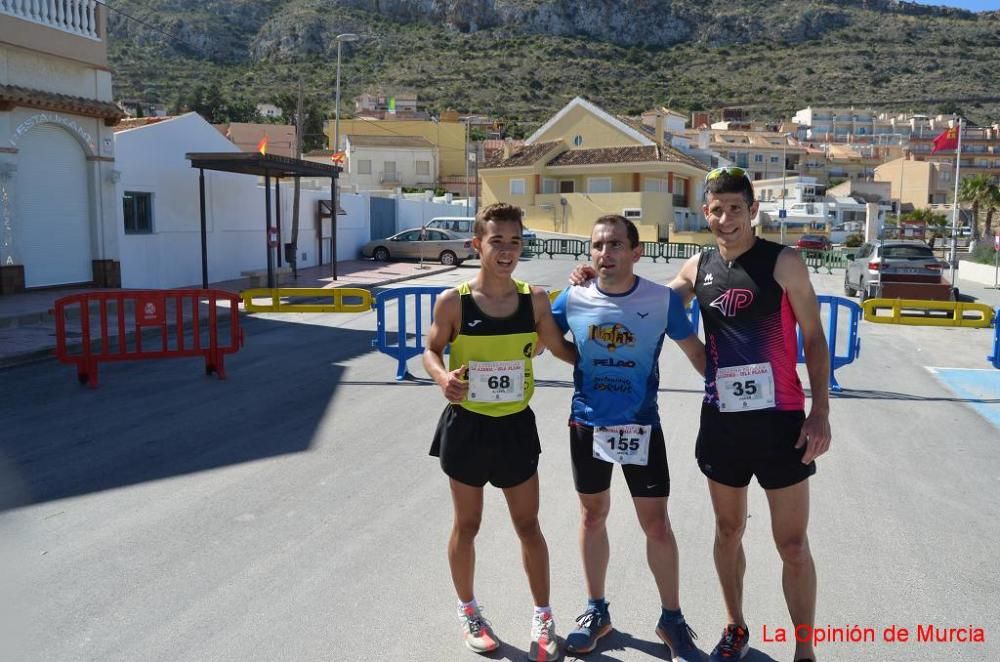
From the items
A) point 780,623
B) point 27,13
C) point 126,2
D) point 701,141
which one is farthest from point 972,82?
point 780,623

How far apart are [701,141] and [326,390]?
73.3 m

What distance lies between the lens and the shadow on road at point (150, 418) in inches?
257

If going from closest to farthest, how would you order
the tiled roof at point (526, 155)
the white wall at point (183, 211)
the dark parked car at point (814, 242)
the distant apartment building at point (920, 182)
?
the white wall at point (183, 211)
the dark parked car at point (814, 242)
the tiled roof at point (526, 155)
the distant apartment building at point (920, 182)

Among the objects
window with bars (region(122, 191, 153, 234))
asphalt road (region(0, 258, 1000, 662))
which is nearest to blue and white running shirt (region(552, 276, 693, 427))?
→ asphalt road (region(0, 258, 1000, 662))

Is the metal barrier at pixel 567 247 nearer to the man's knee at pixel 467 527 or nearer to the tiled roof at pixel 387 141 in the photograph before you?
the tiled roof at pixel 387 141

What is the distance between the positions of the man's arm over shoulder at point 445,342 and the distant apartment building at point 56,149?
51.9 feet

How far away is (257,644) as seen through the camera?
151 inches

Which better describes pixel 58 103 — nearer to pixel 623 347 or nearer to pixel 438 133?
pixel 623 347

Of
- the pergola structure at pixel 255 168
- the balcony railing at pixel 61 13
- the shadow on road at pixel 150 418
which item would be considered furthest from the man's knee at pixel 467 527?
the balcony railing at pixel 61 13

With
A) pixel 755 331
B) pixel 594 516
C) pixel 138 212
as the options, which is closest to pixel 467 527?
pixel 594 516

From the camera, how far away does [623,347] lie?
378cm

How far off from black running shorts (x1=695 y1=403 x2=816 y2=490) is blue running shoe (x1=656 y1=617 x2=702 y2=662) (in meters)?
0.66

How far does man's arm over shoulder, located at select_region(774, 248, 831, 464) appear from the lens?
3.48 m

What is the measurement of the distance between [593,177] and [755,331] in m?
55.7
